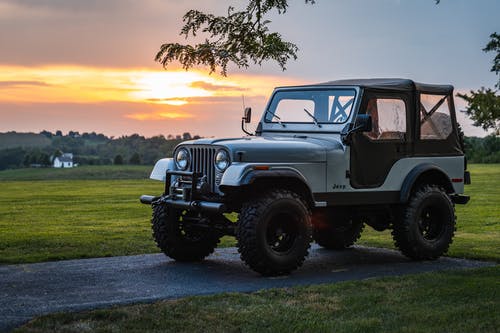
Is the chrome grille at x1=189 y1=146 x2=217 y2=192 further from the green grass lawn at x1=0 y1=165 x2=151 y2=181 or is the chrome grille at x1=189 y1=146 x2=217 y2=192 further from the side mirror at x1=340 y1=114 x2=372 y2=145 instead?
the green grass lawn at x1=0 y1=165 x2=151 y2=181

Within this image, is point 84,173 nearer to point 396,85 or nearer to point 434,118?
point 434,118

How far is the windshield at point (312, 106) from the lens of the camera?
11.1 meters

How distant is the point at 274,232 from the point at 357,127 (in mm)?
1843

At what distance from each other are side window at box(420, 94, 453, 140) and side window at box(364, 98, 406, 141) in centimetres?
43

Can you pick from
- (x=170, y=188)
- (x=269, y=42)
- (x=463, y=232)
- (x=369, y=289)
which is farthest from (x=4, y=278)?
(x=463, y=232)

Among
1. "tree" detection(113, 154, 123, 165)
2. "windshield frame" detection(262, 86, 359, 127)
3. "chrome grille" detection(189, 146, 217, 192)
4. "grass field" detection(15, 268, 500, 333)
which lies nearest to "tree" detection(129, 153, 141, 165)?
"tree" detection(113, 154, 123, 165)

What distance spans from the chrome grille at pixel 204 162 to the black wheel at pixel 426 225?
3.11 meters

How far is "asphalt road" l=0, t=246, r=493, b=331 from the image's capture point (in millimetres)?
8250

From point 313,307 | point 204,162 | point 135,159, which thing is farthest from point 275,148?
point 135,159

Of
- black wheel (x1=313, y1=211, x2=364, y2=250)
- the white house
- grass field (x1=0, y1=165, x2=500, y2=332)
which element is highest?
the white house

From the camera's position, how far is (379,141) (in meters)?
11.3

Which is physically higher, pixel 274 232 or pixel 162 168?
pixel 162 168

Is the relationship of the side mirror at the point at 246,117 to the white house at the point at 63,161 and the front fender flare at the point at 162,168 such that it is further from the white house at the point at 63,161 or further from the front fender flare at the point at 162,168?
the white house at the point at 63,161

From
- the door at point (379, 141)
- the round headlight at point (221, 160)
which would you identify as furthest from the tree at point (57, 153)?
the round headlight at point (221, 160)
